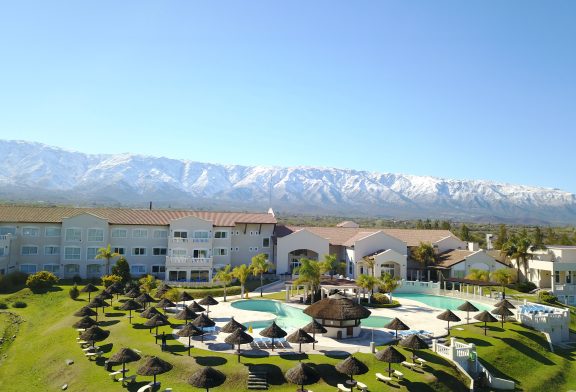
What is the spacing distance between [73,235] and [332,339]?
3921 cm

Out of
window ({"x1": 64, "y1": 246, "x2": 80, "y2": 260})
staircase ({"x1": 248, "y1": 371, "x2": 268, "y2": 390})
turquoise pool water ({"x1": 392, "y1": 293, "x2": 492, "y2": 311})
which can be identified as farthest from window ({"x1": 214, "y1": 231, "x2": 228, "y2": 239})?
staircase ({"x1": 248, "y1": 371, "x2": 268, "y2": 390})

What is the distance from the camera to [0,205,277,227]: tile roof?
59.0m

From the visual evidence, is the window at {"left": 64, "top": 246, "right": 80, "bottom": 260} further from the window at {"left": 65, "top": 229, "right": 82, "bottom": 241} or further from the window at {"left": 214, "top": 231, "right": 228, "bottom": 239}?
the window at {"left": 214, "top": 231, "right": 228, "bottom": 239}

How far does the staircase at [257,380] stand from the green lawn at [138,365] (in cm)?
37

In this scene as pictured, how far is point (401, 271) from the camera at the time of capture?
60.2 m

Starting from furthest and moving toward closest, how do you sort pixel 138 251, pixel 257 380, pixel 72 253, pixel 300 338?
pixel 138 251
pixel 72 253
pixel 300 338
pixel 257 380

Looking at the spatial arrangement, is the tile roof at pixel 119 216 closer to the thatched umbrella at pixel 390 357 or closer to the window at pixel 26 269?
the window at pixel 26 269

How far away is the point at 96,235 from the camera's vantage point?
59.4 m

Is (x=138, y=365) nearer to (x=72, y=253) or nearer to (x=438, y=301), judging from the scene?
(x=438, y=301)

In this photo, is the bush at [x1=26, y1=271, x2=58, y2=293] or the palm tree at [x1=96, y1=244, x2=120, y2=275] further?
the palm tree at [x1=96, y1=244, x2=120, y2=275]

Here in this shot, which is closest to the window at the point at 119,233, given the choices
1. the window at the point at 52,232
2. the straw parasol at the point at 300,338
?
the window at the point at 52,232

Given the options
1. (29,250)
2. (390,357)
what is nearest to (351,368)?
(390,357)

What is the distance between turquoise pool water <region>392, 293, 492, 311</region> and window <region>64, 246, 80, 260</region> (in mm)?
39082

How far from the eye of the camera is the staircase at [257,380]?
2530 cm
